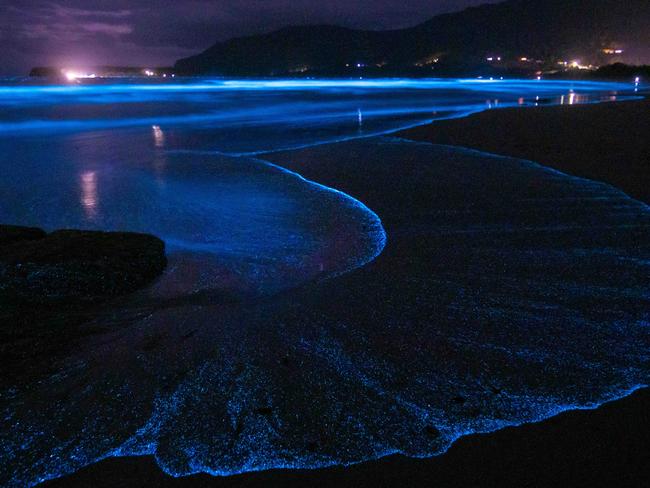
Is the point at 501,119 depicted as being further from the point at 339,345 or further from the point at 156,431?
the point at 156,431

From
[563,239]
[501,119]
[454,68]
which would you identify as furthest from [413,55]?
[563,239]

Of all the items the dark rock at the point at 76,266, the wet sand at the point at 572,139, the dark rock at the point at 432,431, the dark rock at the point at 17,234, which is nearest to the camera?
the dark rock at the point at 432,431

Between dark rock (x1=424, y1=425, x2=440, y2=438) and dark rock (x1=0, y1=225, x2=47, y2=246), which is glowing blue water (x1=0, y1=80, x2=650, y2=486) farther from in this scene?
dark rock (x1=0, y1=225, x2=47, y2=246)

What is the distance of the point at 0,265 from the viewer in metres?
2.88

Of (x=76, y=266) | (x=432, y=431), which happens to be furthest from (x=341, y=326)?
(x=76, y=266)

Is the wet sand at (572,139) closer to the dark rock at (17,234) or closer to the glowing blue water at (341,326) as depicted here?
the glowing blue water at (341,326)

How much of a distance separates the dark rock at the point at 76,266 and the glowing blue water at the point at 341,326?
0.18 meters

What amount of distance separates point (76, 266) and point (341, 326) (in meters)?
1.82

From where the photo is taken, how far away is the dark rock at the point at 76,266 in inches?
110

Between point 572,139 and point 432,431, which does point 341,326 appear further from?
point 572,139

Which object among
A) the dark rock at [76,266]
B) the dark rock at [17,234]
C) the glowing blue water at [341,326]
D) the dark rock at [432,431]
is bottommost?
the dark rock at [432,431]

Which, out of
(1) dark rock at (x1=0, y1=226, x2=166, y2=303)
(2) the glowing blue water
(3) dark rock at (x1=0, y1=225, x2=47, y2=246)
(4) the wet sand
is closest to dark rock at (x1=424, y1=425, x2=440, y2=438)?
(2) the glowing blue water

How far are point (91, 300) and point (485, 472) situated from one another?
241 centimetres

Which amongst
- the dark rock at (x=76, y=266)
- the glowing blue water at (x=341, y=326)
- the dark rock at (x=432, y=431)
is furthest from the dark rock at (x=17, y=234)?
the dark rock at (x=432, y=431)
